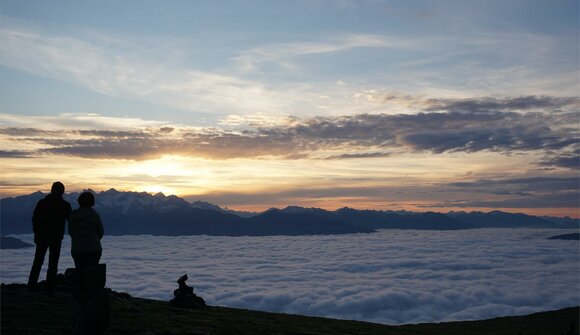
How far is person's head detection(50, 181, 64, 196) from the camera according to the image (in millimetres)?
19828

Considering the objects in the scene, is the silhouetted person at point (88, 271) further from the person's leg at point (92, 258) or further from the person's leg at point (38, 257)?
the person's leg at point (38, 257)

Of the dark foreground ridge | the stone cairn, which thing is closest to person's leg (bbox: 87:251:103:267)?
the dark foreground ridge

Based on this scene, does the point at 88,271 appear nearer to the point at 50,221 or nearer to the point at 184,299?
the point at 50,221

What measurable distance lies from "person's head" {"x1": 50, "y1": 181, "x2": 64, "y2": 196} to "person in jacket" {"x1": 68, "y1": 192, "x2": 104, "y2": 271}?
4.58 metres

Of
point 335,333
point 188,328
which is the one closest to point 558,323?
point 335,333

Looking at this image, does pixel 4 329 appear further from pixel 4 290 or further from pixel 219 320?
pixel 219 320

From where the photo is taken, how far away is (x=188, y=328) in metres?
21.2

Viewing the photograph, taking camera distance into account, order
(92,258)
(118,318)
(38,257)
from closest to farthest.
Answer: (92,258) → (38,257) → (118,318)

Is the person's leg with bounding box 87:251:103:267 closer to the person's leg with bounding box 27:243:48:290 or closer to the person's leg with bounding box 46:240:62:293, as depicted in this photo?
the person's leg with bounding box 46:240:62:293

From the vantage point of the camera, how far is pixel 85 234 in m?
15.7

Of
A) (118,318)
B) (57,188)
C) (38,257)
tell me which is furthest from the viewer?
(118,318)

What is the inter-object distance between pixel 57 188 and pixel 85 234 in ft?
17.2

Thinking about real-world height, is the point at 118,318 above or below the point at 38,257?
below

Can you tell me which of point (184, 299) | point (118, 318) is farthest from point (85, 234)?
point (184, 299)
